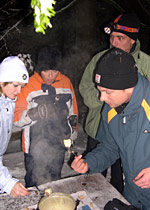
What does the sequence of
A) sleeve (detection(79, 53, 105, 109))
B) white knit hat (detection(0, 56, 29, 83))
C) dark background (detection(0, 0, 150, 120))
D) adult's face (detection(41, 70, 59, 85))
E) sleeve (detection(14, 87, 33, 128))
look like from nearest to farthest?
white knit hat (detection(0, 56, 29, 83))
sleeve (detection(14, 87, 33, 128))
sleeve (detection(79, 53, 105, 109))
adult's face (detection(41, 70, 59, 85))
dark background (detection(0, 0, 150, 120))

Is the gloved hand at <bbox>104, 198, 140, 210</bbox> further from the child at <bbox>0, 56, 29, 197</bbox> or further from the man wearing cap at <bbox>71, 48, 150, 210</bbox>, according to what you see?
the child at <bbox>0, 56, 29, 197</bbox>

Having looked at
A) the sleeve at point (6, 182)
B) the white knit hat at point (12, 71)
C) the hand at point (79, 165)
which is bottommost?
the sleeve at point (6, 182)

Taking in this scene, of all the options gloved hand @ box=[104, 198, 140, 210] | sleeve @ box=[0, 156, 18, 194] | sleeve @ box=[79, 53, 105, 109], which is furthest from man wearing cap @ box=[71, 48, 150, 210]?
sleeve @ box=[79, 53, 105, 109]

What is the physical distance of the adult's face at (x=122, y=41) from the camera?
3.31 m

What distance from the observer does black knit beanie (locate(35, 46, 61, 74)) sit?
3.62 metres

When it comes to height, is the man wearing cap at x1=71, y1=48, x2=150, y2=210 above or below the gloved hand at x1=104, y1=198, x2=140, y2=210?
above

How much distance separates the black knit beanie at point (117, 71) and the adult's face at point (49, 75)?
1626 mm

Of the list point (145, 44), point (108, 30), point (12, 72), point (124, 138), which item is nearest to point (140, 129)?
point (124, 138)

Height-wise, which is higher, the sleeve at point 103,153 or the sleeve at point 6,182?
the sleeve at point 103,153

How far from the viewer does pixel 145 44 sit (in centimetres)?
744

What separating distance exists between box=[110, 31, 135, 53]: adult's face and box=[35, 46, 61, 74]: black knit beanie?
1021 mm

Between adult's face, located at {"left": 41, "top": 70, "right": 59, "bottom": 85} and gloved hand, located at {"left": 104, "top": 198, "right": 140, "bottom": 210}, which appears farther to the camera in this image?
adult's face, located at {"left": 41, "top": 70, "right": 59, "bottom": 85}

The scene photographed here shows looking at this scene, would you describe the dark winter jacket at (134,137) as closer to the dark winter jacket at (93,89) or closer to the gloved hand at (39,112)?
the dark winter jacket at (93,89)

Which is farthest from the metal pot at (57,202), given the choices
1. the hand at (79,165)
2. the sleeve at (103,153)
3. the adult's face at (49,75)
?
the adult's face at (49,75)
